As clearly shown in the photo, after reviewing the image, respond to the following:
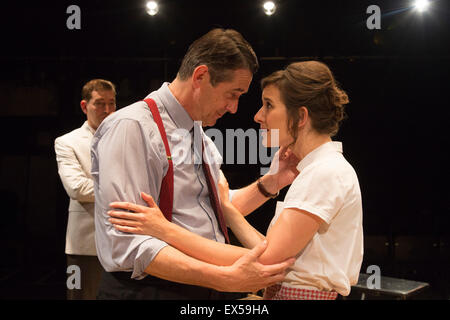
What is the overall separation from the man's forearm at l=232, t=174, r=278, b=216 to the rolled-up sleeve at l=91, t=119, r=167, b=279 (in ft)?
2.70

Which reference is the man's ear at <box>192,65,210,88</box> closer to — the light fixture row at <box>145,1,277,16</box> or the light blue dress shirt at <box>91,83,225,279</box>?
the light blue dress shirt at <box>91,83,225,279</box>

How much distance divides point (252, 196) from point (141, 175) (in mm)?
936

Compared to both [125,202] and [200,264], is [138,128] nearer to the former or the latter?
[125,202]

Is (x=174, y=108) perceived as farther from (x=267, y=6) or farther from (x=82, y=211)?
(x=267, y=6)

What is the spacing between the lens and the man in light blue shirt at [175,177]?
1363 mm

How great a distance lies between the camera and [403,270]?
16.5ft

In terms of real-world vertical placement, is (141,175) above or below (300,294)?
above

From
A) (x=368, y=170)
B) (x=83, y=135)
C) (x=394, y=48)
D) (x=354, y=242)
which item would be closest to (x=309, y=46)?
(x=394, y=48)

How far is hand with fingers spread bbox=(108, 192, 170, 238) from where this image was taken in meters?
1.34

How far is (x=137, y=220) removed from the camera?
1348 mm

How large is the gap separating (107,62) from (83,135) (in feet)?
5.92

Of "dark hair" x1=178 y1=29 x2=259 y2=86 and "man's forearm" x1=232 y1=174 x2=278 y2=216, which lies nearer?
"dark hair" x1=178 y1=29 x2=259 y2=86

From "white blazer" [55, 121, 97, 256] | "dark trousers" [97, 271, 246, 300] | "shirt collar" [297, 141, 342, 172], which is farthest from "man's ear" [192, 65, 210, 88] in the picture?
"white blazer" [55, 121, 97, 256]

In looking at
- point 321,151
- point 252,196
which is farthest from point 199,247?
point 252,196
